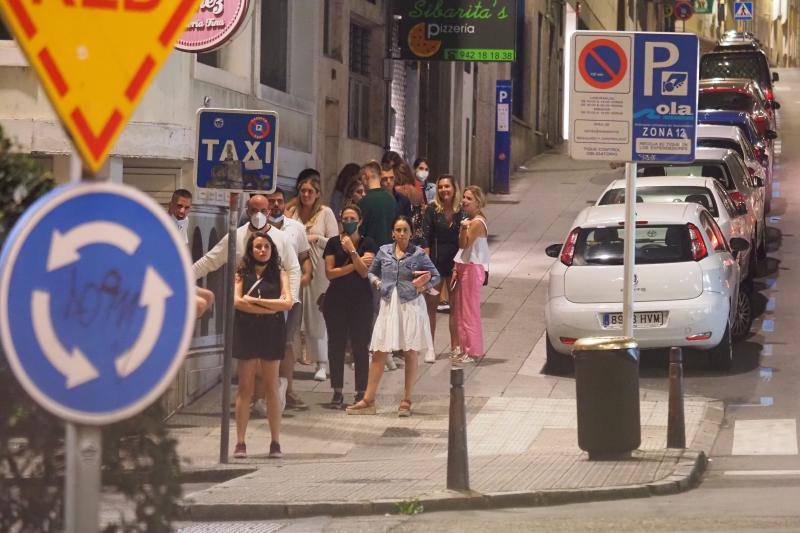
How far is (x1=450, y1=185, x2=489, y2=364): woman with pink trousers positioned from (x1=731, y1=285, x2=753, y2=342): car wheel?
2.95 metres

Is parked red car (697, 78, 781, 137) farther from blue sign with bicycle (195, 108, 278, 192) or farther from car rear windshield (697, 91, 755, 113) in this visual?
blue sign with bicycle (195, 108, 278, 192)

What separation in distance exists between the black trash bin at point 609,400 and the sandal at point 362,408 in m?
2.97

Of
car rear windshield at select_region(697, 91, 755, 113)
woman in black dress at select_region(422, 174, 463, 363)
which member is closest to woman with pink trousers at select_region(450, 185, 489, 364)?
woman in black dress at select_region(422, 174, 463, 363)

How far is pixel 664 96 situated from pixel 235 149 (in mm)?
3512

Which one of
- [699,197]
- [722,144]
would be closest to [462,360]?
[699,197]

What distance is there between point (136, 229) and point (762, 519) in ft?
19.4

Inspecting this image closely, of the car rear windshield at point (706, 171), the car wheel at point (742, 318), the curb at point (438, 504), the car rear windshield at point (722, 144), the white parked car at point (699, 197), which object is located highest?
the car rear windshield at point (722, 144)

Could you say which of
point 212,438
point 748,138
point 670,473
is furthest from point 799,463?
point 748,138

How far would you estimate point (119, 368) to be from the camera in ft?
14.8

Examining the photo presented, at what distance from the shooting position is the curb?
34.1 feet

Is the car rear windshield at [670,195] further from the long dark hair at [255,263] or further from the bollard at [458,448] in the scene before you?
the bollard at [458,448]

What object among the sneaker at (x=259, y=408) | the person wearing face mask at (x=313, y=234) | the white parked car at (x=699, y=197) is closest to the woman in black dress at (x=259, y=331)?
the sneaker at (x=259, y=408)

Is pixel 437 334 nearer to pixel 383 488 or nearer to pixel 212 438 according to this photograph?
pixel 212 438

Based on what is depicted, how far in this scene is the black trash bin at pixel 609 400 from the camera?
1233 cm
